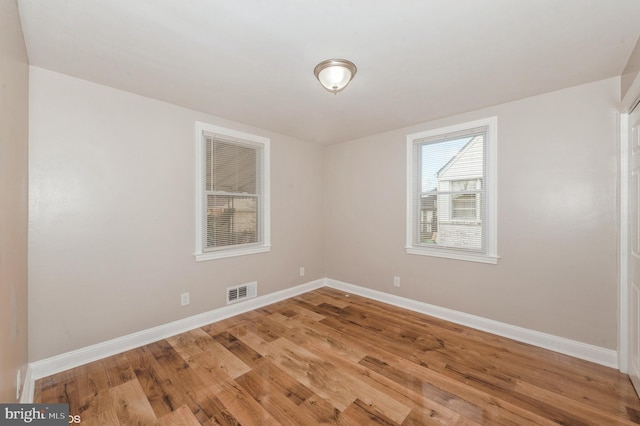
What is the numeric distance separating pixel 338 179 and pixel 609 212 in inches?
125

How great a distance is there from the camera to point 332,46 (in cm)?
192

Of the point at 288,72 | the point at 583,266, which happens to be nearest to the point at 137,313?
the point at 288,72

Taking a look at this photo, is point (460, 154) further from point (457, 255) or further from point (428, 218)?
point (457, 255)

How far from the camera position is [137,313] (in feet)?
8.88

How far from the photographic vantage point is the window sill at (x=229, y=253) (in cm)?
317

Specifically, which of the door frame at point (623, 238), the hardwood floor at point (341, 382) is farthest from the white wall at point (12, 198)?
the door frame at point (623, 238)

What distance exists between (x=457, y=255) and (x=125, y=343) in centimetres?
369

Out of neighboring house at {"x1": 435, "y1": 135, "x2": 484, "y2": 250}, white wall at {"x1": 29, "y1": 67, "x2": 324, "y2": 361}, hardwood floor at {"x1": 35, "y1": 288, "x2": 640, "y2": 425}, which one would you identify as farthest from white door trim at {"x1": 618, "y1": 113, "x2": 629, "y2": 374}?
white wall at {"x1": 29, "y1": 67, "x2": 324, "y2": 361}

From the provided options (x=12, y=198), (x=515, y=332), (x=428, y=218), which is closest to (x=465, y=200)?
(x=428, y=218)

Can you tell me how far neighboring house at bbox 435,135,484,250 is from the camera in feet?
10.3

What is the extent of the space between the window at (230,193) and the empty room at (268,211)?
28 millimetres

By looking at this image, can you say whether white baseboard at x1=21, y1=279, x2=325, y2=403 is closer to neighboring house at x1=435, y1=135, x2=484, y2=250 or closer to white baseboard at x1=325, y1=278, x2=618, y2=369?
white baseboard at x1=325, y1=278, x2=618, y2=369

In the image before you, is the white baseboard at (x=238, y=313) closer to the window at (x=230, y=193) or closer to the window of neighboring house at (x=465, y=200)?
the window at (x=230, y=193)

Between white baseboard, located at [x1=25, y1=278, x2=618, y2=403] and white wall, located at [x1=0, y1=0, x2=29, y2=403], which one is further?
white baseboard, located at [x1=25, y1=278, x2=618, y2=403]
